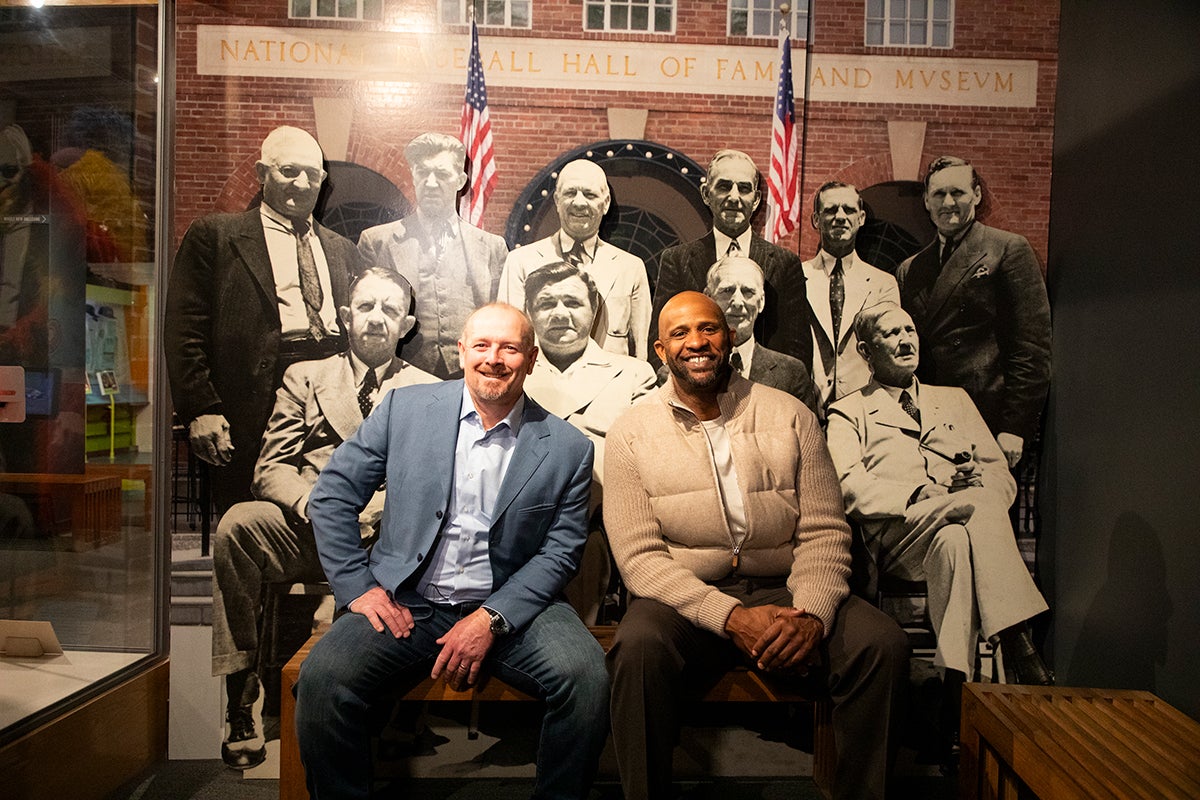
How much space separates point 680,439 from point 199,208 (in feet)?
7.17

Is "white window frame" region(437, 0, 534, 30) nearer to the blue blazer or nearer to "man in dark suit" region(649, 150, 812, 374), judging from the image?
"man in dark suit" region(649, 150, 812, 374)

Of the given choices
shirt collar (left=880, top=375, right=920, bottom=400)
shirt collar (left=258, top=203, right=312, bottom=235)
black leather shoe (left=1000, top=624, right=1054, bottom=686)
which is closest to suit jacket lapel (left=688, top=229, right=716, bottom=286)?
shirt collar (left=880, top=375, right=920, bottom=400)

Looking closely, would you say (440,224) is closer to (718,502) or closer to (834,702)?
A: (718,502)

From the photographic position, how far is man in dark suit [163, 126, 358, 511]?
3428 millimetres

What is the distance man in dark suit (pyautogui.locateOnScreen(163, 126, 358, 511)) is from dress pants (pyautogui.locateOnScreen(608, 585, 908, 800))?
1.80m

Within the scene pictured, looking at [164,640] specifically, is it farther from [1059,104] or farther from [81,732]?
[1059,104]

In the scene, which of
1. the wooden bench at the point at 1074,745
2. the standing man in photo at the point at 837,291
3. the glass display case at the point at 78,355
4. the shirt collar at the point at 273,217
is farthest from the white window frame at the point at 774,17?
the wooden bench at the point at 1074,745

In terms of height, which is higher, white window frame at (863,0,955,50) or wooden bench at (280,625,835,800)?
white window frame at (863,0,955,50)

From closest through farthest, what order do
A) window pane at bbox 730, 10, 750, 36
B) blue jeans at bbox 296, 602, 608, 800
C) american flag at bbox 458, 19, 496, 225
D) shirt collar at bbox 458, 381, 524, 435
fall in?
blue jeans at bbox 296, 602, 608, 800 → shirt collar at bbox 458, 381, 524, 435 → american flag at bbox 458, 19, 496, 225 → window pane at bbox 730, 10, 750, 36

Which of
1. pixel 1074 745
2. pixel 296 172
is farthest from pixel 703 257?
pixel 1074 745

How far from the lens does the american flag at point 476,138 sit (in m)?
3.42

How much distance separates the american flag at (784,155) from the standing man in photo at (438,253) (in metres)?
1.15

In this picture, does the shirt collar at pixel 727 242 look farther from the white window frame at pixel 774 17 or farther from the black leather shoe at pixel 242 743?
the black leather shoe at pixel 242 743

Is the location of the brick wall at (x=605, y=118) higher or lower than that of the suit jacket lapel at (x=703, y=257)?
higher
